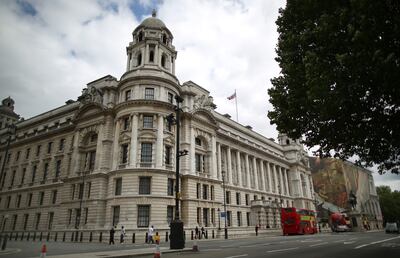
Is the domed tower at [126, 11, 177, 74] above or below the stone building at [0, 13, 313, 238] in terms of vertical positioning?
above

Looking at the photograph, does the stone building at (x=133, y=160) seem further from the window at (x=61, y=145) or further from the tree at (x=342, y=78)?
the tree at (x=342, y=78)

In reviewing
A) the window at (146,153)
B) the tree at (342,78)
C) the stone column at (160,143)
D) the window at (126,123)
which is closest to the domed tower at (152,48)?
the window at (126,123)

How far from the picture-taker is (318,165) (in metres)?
96.5

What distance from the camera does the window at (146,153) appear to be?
36.2 m

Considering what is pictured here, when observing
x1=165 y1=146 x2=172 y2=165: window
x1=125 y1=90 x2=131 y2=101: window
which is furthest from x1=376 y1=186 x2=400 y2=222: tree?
x1=125 y1=90 x2=131 y2=101: window

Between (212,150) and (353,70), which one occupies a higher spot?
(212,150)

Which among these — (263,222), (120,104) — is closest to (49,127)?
(120,104)

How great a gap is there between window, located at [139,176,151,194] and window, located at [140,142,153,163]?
2373mm

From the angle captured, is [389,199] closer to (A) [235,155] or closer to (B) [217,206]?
(A) [235,155]

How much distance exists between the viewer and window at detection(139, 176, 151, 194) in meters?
34.5

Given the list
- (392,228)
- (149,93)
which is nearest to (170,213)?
(149,93)

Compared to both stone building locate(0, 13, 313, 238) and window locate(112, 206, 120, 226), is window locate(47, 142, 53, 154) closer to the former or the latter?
stone building locate(0, 13, 313, 238)

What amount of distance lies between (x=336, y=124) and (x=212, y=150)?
32.1 m

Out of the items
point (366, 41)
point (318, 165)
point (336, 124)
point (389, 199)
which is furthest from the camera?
point (389, 199)
